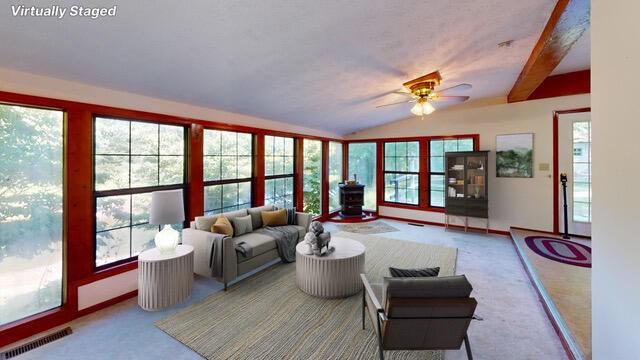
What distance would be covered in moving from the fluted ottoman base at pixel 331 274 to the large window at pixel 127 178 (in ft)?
6.66

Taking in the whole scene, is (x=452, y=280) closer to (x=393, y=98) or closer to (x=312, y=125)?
(x=393, y=98)

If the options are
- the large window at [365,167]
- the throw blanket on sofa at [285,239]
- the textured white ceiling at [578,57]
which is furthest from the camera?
the large window at [365,167]

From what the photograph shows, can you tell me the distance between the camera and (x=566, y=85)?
188 inches

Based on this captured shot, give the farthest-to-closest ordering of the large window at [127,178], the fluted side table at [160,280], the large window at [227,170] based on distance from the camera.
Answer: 1. the large window at [227,170]
2. the large window at [127,178]
3. the fluted side table at [160,280]

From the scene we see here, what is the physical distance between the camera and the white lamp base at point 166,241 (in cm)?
278

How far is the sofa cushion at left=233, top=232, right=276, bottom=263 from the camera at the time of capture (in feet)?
11.5

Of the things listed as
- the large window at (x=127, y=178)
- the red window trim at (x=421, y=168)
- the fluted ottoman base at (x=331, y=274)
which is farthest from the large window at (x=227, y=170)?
the red window trim at (x=421, y=168)

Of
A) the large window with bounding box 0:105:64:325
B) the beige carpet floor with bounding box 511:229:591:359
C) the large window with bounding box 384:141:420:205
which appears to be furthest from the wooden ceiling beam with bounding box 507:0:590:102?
the large window with bounding box 0:105:64:325

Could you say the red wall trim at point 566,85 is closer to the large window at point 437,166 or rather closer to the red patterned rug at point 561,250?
the large window at point 437,166

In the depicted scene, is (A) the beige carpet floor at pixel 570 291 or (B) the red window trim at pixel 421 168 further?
(B) the red window trim at pixel 421 168

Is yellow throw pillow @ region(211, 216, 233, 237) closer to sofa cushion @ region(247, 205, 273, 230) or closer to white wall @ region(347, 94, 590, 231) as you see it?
sofa cushion @ region(247, 205, 273, 230)

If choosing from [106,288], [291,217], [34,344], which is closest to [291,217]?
[291,217]

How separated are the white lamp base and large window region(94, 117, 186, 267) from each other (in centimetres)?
66

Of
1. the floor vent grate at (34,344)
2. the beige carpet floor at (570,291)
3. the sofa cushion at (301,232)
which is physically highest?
the sofa cushion at (301,232)
